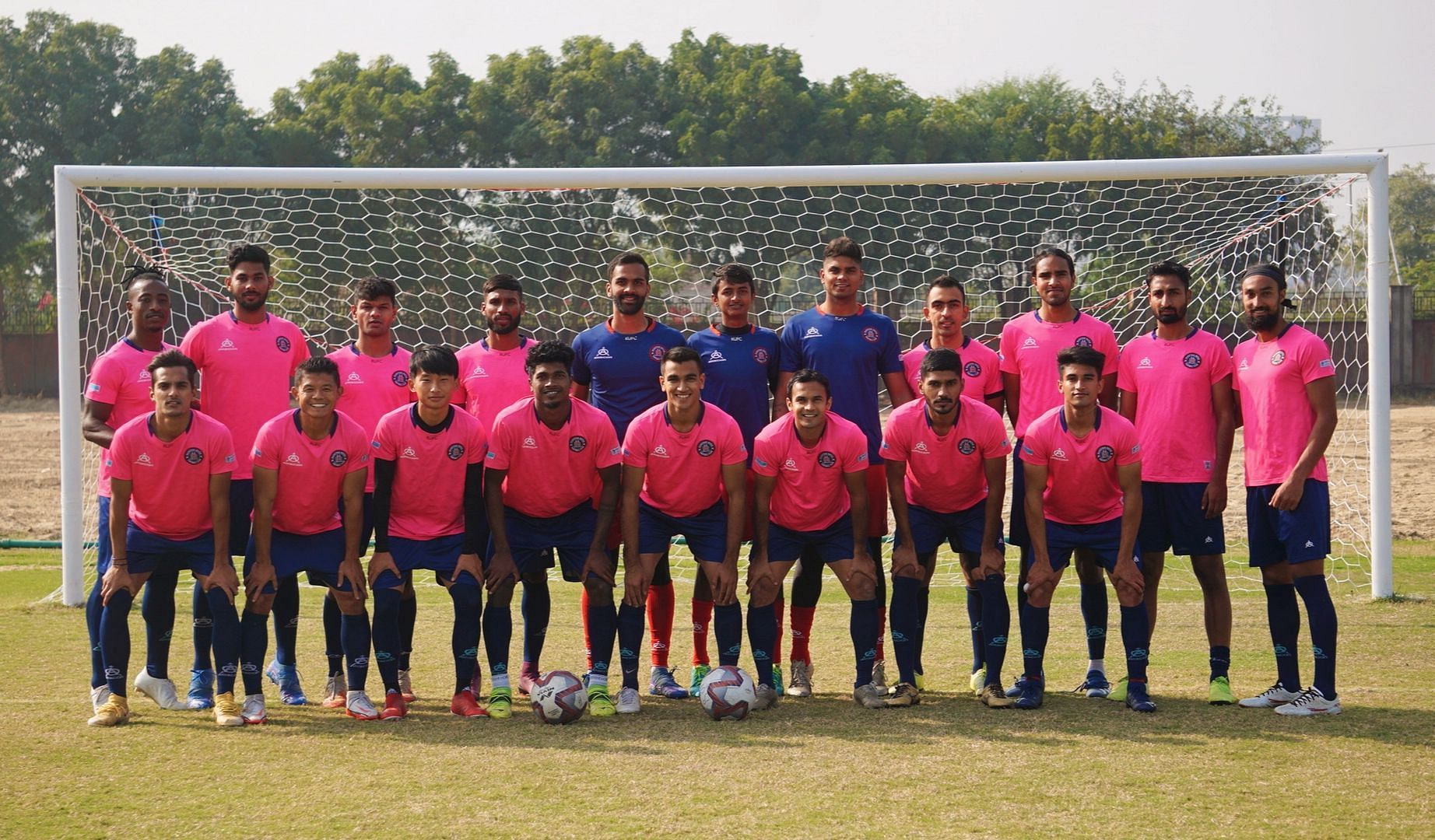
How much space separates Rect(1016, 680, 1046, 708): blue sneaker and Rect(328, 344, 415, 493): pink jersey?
3.00 m

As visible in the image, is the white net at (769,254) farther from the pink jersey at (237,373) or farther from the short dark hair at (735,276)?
the short dark hair at (735,276)

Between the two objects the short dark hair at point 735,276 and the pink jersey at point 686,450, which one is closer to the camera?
the pink jersey at point 686,450

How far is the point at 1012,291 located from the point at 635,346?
235 inches

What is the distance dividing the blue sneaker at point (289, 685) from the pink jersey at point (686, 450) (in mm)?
1745

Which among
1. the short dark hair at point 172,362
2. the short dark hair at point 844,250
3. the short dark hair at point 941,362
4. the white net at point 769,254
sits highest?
the white net at point 769,254

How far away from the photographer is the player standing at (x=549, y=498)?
5414 mm

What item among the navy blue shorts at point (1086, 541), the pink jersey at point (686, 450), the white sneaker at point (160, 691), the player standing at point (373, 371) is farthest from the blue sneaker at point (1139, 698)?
the white sneaker at point (160, 691)

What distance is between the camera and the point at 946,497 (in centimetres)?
564

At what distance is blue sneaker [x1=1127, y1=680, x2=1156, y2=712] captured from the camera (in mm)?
5297

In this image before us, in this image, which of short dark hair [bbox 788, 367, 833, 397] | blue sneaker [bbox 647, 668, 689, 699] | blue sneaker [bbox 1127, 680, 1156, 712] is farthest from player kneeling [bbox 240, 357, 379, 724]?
blue sneaker [bbox 1127, 680, 1156, 712]

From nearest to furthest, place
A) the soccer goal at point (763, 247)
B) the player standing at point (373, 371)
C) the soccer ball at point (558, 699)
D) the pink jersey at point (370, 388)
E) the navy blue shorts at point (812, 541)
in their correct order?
the soccer ball at point (558, 699) → the navy blue shorts at point (812, 541) → the player standing at point (373, 371) → the pink jersey at point (370, 388) → the soccer goal at point (763, 247)

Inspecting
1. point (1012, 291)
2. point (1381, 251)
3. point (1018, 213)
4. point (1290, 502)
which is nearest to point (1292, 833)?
point (1290, 502)

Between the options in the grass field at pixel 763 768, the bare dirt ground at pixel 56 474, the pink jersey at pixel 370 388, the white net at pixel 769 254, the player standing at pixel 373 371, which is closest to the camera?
the grass field at pixel 763 768

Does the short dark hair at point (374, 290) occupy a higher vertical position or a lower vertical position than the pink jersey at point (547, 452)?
higher
